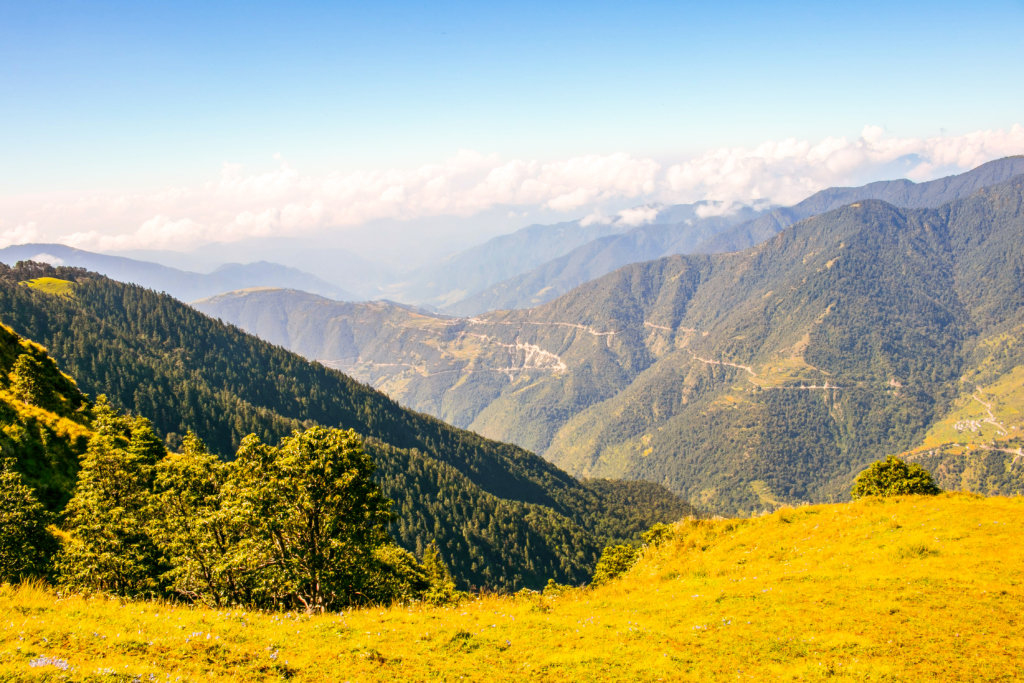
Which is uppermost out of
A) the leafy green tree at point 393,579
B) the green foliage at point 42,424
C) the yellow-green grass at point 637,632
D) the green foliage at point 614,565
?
the green foliage at point 42,424

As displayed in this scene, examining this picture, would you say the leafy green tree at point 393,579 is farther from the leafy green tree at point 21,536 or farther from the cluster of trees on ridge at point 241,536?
the leafy green tree at point 21,536

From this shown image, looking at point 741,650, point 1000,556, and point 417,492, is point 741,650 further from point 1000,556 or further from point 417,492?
point 417,492

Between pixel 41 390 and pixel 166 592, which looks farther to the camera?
pixel 41 390

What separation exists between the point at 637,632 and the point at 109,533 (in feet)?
102

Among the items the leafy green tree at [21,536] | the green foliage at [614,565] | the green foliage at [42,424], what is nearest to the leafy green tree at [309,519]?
the leafy green tree at [21,536]

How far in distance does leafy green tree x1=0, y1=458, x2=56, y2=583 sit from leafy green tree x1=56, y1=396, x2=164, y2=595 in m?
1.08

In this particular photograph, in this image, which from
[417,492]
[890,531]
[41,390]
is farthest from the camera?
[417,492]

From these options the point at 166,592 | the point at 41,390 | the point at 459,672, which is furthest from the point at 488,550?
the point at 459,672

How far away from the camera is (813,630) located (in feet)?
69.3

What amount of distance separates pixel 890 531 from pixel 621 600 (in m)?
20.1

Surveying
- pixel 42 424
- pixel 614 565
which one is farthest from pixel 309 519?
pixel 614 565

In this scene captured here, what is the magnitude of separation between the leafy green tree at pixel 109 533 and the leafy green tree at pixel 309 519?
6.34m

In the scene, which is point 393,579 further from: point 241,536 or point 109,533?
point 109,533

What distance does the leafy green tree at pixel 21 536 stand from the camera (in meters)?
26.4
